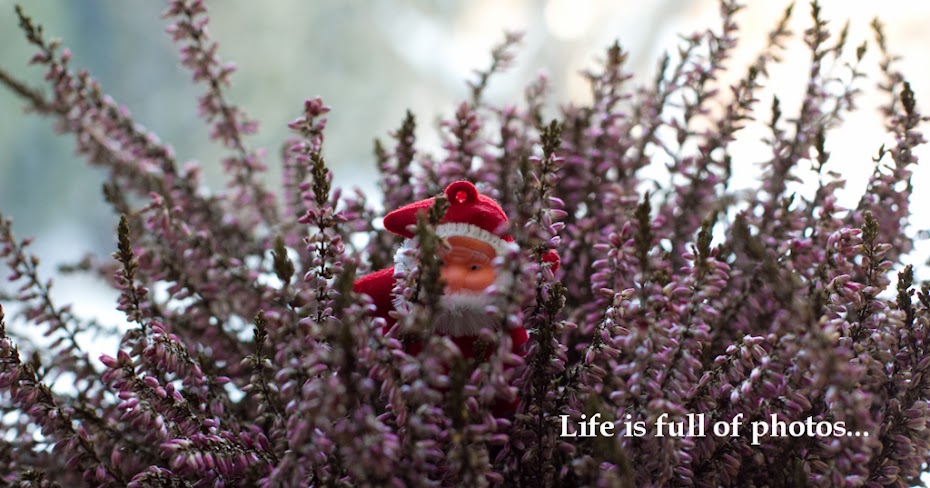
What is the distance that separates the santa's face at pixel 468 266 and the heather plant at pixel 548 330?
8 cm

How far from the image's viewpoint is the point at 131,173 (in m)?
1.81

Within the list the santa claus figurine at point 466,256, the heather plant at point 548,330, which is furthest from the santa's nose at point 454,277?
the heather plant at point 548,330

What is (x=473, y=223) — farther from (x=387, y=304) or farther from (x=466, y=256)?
(x=387, y=304)

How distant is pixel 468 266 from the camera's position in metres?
1.08

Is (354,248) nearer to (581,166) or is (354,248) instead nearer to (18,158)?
(581,166)

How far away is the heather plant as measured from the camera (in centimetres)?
81

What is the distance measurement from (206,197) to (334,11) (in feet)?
5.06

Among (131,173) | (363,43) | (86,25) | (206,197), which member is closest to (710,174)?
(206,197)

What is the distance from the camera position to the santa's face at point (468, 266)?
106 cm

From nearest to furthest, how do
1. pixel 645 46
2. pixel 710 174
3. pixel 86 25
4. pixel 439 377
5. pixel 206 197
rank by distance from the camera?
pixel 439 377 → pixel 710 174 → pixel 206 197 → pixel 645 46 → pixel 86 25

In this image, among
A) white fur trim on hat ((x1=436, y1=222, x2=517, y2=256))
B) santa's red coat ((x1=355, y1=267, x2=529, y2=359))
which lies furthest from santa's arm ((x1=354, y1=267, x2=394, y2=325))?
white fur trim on hat ((x1=436, y1=222, x2=517, y2=256))

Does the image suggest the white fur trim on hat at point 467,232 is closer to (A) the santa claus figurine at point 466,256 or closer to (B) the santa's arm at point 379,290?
(A) the santa claus figurine at point 466,256

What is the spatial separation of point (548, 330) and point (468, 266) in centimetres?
21

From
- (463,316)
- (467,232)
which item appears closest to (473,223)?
(467,232)
